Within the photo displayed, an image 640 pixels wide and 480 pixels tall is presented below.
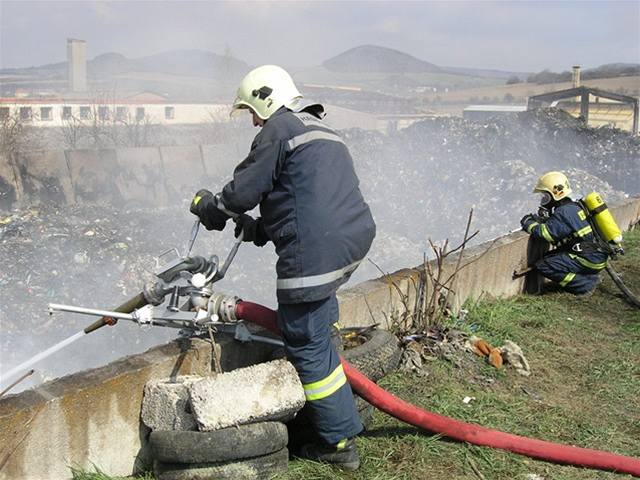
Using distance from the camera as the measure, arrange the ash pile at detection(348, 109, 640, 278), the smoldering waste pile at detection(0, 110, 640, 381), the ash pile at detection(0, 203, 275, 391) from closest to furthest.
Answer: the ash pile at detection(0, 203, 275, 391) → the smoldering waste pile at detection(0, 110, 640, 381) → the ash pile at detection(348, 109, 640, 278)

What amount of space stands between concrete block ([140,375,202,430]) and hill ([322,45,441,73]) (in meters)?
61.4

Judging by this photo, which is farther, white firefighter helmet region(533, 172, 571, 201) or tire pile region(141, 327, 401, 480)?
white firefighter helmet region(533, 172, 571, 201)

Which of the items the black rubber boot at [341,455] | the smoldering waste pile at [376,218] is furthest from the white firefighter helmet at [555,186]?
the smoldering waste pile at [376,218]

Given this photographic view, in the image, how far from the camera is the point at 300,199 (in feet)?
9.45

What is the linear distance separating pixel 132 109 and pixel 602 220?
28.0 metres

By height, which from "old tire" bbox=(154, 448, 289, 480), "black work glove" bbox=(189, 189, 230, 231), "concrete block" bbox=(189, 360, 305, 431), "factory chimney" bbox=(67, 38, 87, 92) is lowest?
"old tire" bbox=(154, 448, 289, 480)

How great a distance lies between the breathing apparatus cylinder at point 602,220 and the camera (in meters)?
6.09

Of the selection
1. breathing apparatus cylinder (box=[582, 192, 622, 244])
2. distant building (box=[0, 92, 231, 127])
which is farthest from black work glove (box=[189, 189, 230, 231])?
distant building (box=[0, 92, 231, 127])

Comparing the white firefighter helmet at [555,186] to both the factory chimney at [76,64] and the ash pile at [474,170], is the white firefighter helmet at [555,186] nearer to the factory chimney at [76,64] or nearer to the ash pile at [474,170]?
the ash pile at [474,170]

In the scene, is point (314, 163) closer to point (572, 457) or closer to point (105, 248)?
point (572, 457)

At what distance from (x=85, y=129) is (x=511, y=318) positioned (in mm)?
15889

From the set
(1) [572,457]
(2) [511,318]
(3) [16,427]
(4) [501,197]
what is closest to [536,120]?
(4) [501,197]

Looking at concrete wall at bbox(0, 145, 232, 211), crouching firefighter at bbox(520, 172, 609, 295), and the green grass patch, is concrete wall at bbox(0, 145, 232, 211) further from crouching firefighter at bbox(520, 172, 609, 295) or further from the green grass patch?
the green grass patch

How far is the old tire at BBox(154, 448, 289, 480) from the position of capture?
280 centimetres
